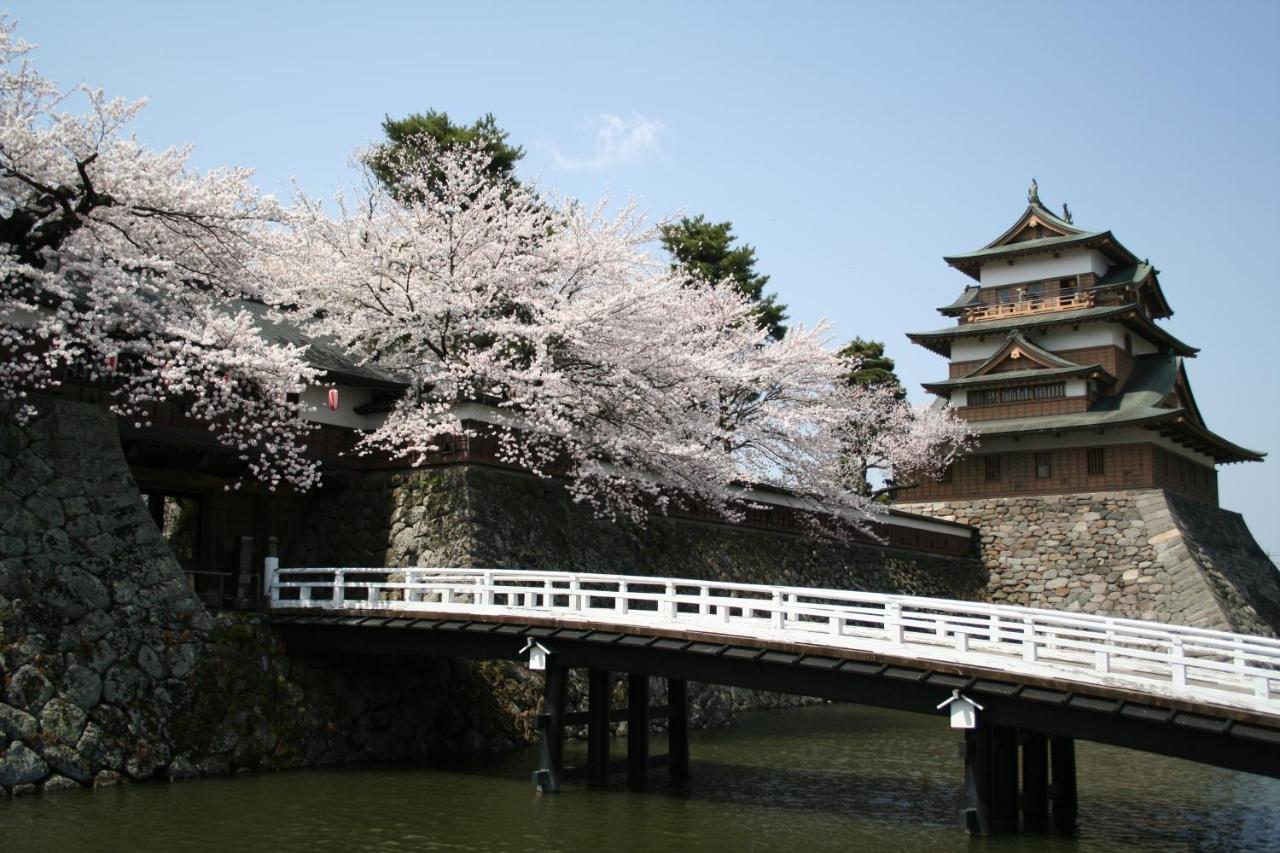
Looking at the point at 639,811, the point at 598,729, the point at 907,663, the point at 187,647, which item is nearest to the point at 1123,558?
the point at 598,729

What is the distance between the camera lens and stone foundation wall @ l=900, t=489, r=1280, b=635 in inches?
1425

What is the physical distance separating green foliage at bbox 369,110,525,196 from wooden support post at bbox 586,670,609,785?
25.0 metres

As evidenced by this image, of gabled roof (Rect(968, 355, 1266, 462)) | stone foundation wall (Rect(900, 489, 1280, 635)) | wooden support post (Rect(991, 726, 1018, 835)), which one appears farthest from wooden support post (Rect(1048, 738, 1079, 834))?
gabled roof (Rect(968, 355, 1266, 462))

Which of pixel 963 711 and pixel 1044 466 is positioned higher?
pixel 1044 466

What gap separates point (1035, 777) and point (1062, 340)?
28106mm

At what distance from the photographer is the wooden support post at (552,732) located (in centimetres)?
1744

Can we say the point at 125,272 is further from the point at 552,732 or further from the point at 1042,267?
the point at 1042,267

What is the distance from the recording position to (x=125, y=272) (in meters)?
18.9

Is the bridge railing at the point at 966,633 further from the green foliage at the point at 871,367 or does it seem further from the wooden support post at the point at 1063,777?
the green foliage at the point at 871,367

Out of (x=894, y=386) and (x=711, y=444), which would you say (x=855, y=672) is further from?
(x=894, y=386)

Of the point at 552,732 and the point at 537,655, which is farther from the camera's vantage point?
the point at 537,655

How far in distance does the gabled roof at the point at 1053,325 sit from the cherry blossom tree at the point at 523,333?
56.6ft

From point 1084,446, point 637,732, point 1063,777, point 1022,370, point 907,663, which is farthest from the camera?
point 1022,370

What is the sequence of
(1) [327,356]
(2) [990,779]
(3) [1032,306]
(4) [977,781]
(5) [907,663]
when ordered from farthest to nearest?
(3) [1032,306] → (1) [327,356] → (5) [907,663] → (2) [990,779] → (4) [977,781]
